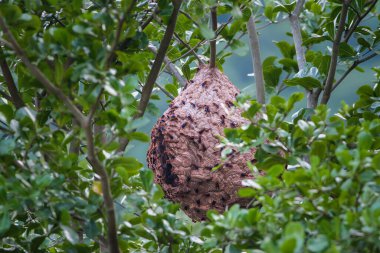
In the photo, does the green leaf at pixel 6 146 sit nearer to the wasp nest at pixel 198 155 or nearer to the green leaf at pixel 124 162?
the green leaf at pixel 124 162

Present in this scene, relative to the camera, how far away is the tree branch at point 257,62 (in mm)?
3115

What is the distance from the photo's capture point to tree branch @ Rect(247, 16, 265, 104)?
3115 millimetres

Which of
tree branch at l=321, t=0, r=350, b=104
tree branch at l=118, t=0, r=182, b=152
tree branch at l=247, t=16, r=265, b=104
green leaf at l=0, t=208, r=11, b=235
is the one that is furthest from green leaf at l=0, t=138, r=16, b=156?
tree branch at l=321, t=0, r=350, b=104

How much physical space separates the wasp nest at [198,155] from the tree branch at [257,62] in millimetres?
282

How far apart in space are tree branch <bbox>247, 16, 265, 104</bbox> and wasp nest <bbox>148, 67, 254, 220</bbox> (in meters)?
0.28

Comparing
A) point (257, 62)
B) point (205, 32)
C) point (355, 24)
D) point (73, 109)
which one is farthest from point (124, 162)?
point (355, 24)

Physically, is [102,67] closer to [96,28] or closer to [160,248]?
[96,28]

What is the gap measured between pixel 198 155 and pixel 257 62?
587mm

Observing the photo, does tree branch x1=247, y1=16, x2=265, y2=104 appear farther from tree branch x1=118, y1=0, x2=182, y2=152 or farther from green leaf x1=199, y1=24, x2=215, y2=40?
green leaf x1=199, y1=24, x2=215, y2=40

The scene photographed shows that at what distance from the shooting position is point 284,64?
11.2 feet

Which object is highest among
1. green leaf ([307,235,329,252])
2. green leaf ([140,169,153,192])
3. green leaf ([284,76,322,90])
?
green leaf ([284,76,322,90])

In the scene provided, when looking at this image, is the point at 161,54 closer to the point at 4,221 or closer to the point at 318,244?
the point at 4,221

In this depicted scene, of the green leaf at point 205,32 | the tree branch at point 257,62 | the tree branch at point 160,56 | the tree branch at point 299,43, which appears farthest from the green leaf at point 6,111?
the tree branch at point 299,43

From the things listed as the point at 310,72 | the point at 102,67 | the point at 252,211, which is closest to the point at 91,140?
the point at 102,67
